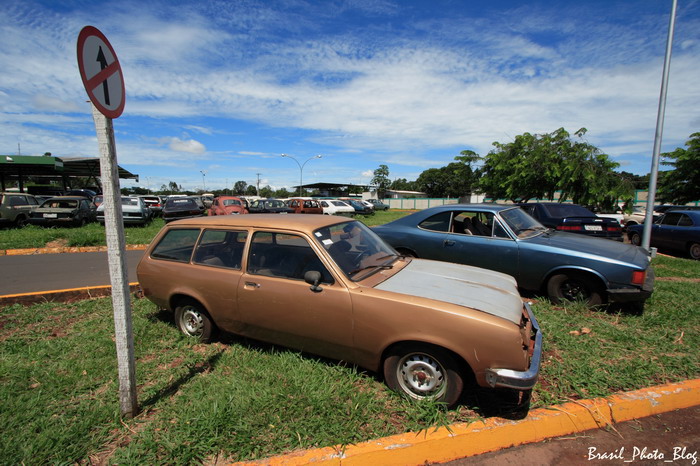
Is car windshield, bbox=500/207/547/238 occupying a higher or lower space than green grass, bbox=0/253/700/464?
higher

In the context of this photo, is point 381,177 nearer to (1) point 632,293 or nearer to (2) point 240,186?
(2) point 240,186

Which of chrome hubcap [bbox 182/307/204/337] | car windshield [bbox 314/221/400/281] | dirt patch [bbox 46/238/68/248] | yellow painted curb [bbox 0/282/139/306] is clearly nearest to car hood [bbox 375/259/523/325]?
car windshield [bbox 314/221/400/281]

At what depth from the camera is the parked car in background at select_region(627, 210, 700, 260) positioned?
9.21m

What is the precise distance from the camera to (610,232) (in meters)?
8.45

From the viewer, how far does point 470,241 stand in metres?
5.21

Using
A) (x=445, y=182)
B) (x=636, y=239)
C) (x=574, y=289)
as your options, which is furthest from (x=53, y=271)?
(x=445, y=182)

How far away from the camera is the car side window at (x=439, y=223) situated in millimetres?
5586

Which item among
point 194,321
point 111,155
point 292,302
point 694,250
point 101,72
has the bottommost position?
point 194,321

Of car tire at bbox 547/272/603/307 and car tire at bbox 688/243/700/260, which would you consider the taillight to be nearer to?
car tire at bbox 547/272/603/307

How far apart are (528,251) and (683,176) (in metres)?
18.5

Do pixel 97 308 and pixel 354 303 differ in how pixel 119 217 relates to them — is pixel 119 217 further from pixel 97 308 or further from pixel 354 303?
pixel 97 308

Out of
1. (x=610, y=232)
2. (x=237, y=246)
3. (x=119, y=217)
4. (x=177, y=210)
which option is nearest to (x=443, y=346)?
(x=237, y=246)

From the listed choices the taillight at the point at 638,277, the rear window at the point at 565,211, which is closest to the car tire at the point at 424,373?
the taillight at the point at 638,277

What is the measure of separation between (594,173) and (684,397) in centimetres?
1517
